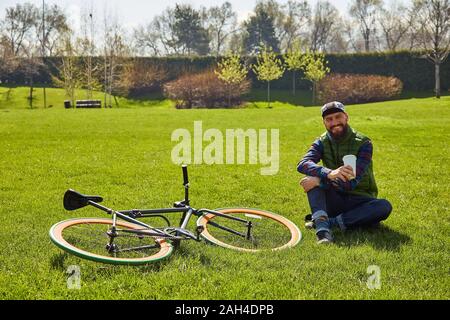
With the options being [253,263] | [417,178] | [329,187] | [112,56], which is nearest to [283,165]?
[417,178]

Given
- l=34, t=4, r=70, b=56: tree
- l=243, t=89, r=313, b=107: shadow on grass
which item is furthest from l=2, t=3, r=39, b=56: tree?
l=243, t=89, r=313, b=107: shadow on grass

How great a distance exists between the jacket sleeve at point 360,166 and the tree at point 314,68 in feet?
146

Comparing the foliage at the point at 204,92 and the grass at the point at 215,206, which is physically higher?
the foliage at the point at 204,92

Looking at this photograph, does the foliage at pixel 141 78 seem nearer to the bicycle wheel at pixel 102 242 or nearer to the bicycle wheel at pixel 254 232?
the bicycle wheel at pixel 254 232

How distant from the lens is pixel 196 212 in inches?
203

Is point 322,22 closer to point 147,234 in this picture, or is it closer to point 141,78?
point 141,78

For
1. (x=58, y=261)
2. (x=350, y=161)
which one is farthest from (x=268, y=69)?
(x=58, y=261)

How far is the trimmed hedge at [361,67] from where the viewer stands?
48844 mm

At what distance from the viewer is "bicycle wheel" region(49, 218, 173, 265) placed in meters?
4.19

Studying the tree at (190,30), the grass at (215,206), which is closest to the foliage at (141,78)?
the tree at (190,30)

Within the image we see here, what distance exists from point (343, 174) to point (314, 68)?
4547 centimetres

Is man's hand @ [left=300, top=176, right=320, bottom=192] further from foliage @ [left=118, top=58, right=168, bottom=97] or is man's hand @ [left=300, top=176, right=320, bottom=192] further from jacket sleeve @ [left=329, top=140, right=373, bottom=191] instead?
foliage @ [left=118, top=58, right=168, bottom=97]

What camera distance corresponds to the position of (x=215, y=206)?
6.88 m
